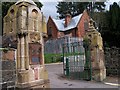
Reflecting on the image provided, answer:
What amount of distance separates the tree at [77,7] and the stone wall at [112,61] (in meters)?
33.3

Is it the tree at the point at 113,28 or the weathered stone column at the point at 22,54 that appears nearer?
the weathered stone column at the point at 22,54

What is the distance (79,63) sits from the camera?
13586 millimetres

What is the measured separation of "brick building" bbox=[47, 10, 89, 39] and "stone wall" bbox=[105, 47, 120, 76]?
76.7 ft

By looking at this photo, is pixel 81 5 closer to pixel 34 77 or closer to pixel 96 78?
pixel 96 78

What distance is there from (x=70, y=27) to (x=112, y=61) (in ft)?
83.5

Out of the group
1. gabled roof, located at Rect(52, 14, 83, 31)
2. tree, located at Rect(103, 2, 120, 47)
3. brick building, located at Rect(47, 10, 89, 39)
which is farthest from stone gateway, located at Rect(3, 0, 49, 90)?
gabled roof, located at Rect(52, 14, 83, 31)

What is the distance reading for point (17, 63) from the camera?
5844mm

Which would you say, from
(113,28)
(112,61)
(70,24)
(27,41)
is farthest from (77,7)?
(27,41)

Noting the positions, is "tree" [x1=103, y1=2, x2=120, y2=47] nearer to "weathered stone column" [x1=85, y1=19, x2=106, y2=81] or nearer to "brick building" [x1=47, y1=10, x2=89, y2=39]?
"weathered stone column" [x1=85, y1=19, x2=106, y2=81]

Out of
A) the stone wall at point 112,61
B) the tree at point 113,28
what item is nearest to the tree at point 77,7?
the tree at point 113,28

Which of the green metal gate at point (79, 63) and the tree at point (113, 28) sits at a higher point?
the tree at point (113, 28)

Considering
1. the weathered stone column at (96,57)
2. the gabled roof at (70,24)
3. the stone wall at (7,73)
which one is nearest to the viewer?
the stone wall at (7,73)

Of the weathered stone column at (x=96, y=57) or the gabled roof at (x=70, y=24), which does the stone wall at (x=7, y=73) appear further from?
the gabled roof at (x=70, y=24)

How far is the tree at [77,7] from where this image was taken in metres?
47.4
